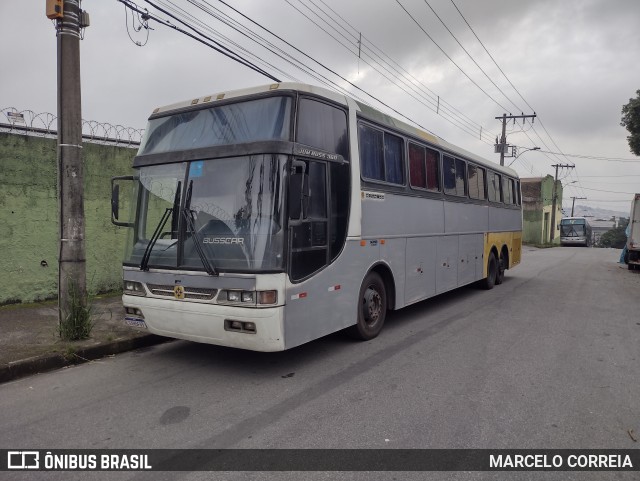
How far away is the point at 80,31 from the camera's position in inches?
241

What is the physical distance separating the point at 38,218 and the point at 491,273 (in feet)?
34.0

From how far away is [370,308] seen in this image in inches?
261

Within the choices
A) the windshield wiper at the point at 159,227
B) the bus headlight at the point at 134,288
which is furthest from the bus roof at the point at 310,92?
the bus headlight at the point at 134,288

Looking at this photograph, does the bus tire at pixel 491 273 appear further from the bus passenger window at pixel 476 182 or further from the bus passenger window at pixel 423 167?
the bus passenger window at pixel 423 167

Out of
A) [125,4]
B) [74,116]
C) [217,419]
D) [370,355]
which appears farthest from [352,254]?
[125,4]

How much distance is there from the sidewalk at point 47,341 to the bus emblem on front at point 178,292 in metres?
1.02

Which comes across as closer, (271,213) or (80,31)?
(271,213)

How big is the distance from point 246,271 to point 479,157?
8110 mm

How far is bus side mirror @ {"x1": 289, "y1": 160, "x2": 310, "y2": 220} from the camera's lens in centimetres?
491

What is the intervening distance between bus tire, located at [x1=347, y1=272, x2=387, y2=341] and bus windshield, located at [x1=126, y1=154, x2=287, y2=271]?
2007 mm

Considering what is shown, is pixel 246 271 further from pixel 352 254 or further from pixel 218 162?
pixel 352 254

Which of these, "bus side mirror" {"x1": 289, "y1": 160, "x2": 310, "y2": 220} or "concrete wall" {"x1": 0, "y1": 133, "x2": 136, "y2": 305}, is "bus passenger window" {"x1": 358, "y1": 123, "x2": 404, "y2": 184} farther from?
"concrete wall" {"x1": 0, "y1": 133, "x2": 136, "y2": 305}

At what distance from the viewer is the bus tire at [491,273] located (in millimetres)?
11969

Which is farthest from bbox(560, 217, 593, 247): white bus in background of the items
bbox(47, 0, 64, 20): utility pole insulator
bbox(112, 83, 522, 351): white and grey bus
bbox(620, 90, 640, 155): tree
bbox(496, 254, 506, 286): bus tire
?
bbox(47, 0, 64, 20): utility pole insulator
